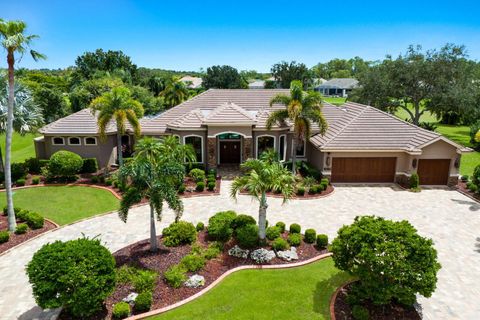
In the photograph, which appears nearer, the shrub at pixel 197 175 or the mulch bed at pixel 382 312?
the mulch bed at pixel 382 312

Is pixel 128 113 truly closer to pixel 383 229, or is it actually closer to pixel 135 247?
pixel 135 247

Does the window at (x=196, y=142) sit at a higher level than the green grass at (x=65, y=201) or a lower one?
higher

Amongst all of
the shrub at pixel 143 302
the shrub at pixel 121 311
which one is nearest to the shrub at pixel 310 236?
the shrub at pixel 143 302

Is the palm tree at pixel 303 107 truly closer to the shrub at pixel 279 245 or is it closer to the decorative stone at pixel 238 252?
the shrub at pixel 279 245

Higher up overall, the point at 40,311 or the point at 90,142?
the point at 90,142

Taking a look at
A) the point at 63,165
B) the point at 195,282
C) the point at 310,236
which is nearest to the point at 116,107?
the point at 63,165

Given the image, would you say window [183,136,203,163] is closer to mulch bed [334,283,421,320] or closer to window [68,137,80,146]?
window [68,137,80,146]

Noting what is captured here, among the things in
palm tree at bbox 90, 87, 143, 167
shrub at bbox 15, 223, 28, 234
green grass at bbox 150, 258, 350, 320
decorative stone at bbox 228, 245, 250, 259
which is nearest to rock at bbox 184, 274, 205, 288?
green grass at bbox 150, 258, 350, 320

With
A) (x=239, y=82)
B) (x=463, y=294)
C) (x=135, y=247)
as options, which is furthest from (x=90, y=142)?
(x=239, y=82)

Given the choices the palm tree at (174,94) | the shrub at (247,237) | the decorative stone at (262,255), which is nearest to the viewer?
the decorative stone at (262,255)
